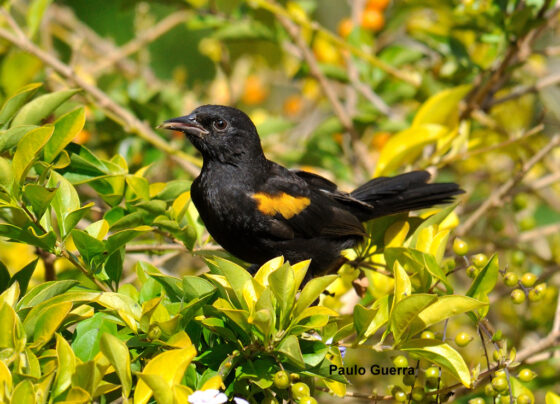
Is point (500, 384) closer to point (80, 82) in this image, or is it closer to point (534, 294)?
point (534, 294)

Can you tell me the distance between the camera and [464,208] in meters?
4.09

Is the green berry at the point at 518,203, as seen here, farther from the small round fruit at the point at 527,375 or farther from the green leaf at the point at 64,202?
the green leaf at the point at 64,202

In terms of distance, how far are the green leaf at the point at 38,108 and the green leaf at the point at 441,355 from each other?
151 centimetres

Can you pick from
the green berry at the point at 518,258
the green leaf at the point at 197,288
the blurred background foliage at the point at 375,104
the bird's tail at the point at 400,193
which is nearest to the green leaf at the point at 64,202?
the blurred background foliage at the point at 375,104

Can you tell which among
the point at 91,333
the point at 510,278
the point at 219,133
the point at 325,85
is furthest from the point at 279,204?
the point at 91,333

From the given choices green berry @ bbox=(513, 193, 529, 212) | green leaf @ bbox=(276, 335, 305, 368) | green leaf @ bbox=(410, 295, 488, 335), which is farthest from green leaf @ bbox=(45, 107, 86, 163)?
green berry @ bbox=(513, 193, 529, 212)

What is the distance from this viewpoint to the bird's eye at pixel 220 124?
3.39m

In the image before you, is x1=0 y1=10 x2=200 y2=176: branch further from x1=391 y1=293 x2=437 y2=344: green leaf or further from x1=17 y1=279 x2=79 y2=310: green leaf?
x1=391 y1=293 x2=437 y2=344: green leaf

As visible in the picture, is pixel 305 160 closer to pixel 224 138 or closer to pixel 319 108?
pixel 224 138

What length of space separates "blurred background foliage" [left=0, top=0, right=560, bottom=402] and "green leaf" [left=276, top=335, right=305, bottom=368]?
38.4 inches

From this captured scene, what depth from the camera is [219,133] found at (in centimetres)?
339

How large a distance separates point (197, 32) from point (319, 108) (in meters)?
1.83

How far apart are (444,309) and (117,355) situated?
956 mm

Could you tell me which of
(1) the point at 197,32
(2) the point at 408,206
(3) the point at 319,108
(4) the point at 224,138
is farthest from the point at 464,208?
(1) the point at 197,32
